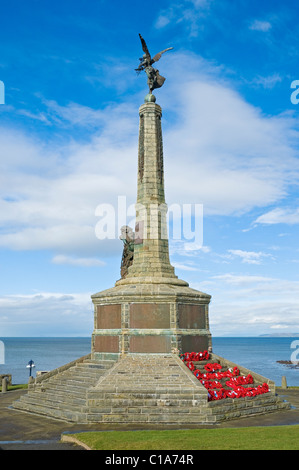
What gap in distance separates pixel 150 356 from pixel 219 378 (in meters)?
3.40

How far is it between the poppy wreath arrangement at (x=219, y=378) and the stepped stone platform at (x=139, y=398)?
0.28 metres

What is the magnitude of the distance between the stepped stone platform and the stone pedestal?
90 centimetres

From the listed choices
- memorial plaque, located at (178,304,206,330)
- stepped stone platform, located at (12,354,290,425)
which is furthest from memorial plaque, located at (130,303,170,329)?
stepped stone platform, located at (12,354,290,425)

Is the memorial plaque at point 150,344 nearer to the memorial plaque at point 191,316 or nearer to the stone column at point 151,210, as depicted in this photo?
the memorial plaque at point 191,316

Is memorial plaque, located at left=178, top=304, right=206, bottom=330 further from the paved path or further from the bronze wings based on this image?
the bronze wings

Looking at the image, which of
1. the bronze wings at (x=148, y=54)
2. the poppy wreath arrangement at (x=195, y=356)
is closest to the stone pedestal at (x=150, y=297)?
the poppy wreath arrangement at (x=195, y=356)

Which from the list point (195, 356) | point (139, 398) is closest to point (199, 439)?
point (139, 398)

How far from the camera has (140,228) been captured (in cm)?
2388

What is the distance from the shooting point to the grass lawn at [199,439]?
38.5ft

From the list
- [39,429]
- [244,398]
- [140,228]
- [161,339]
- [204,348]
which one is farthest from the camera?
[140,228]
